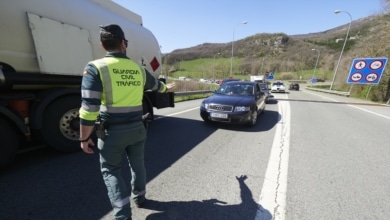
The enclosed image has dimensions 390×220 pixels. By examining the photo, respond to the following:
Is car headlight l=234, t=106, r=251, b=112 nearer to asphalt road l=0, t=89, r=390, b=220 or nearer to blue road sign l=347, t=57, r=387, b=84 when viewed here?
asphalt road l=0, t=89, r=390, b=220

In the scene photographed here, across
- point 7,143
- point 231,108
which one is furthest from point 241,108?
point 7,143

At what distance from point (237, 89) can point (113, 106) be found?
649 centimetres

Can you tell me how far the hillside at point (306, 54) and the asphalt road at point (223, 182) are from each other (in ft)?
72.4

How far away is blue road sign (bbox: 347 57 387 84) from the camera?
18073mm

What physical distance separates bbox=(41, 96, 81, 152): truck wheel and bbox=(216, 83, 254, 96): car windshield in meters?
5.17

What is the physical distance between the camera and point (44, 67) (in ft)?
11.9

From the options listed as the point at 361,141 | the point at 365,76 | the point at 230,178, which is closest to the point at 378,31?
the point at 365,76

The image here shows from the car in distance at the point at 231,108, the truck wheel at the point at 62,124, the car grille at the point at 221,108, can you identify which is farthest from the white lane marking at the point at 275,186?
the truck wheel at the point at 62,124

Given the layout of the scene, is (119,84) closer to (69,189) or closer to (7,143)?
(69,189)

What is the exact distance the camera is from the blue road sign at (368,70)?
59.3 ft

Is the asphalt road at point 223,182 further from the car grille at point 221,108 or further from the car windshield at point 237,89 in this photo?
the car windshield at point 237,89

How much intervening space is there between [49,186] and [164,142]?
2460 mm

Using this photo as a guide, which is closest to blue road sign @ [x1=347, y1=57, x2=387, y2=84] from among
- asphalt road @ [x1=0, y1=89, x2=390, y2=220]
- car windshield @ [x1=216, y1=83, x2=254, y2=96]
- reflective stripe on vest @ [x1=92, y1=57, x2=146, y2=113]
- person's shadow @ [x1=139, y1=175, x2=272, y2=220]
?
car windshield @ [x1=216, y1=83, x2=254, y2=96]

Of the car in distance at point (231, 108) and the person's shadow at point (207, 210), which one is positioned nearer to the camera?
the person's shadow at point (207, 210)
